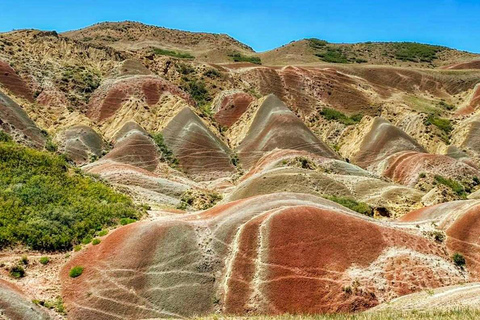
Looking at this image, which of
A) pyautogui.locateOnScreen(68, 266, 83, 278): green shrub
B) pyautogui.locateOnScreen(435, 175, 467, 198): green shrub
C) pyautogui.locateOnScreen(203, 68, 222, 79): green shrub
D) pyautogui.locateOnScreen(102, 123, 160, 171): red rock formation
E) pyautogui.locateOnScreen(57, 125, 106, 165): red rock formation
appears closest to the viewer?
pyautogui.locateOnScreen(68, 266, 83, 278): green shrub

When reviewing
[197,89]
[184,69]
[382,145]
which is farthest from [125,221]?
[184,69]

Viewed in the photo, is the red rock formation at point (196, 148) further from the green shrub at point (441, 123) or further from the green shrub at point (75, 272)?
the green shrub at point (441, 123)

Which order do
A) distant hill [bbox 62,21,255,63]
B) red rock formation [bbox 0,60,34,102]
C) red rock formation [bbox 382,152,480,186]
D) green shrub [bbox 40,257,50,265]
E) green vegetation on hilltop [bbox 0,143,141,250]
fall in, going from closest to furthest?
1. green shrub [bbox 40,257,50,265]
2. green vegetation on hilltop [bbox 0,143,141,250]
3. red rock formation [bbox 382,152,480,186]
4. red rock formation [bbox 0,60,34,102]
5. distant hill [bbox 62,21,255,63]

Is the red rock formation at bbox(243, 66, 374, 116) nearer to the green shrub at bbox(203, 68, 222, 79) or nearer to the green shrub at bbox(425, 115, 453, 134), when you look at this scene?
the green shrub at bbox(203, 68, 222, 79)

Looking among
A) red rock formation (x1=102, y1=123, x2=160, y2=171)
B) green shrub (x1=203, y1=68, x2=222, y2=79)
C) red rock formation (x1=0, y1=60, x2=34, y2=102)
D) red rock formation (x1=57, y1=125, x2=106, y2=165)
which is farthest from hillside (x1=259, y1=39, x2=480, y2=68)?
red rock formation (x1=57, y1=125, x2=106, y2=165)

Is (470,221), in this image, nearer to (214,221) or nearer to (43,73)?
(214,221)

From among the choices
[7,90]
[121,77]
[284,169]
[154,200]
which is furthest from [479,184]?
[7,90]
